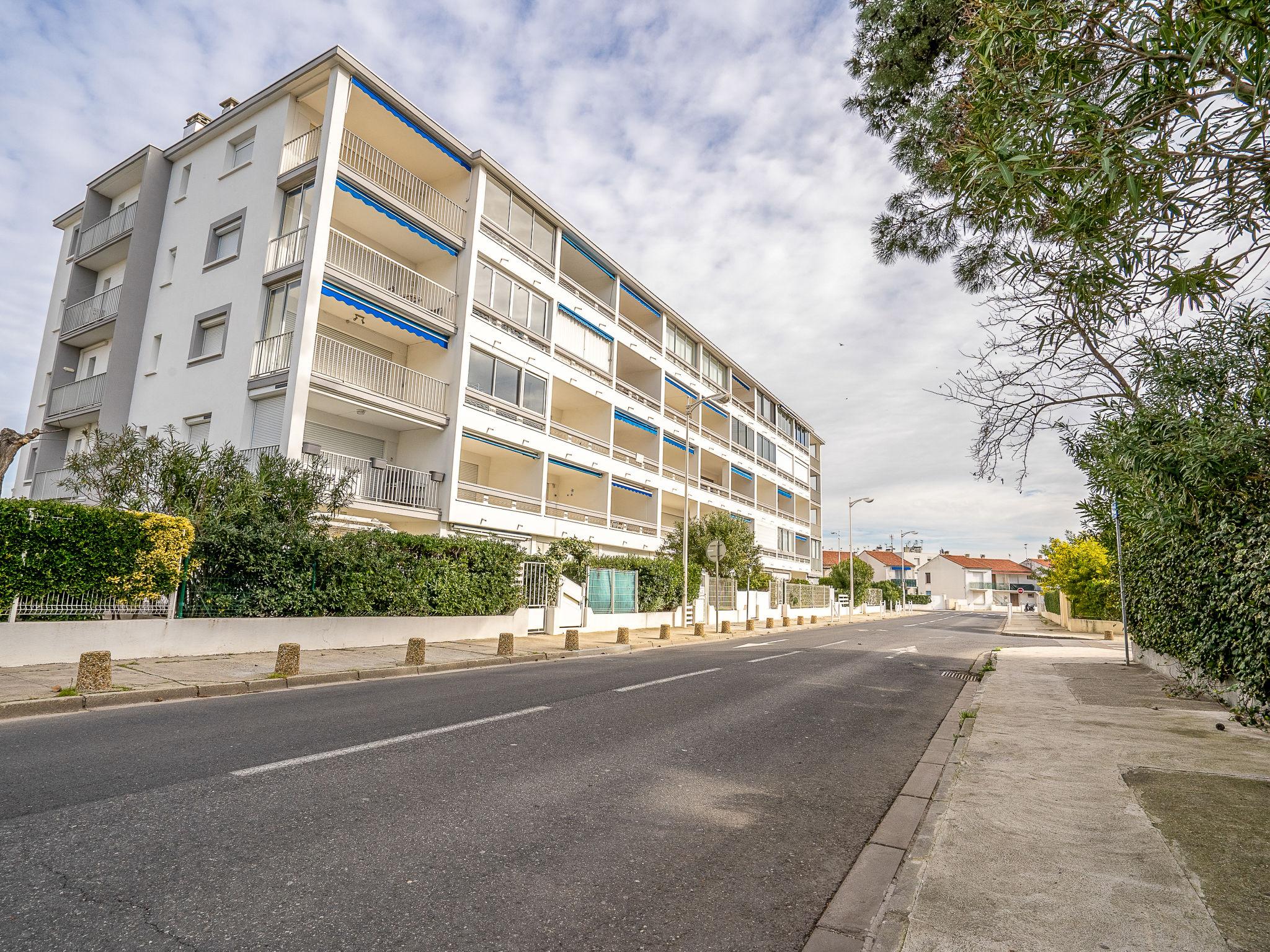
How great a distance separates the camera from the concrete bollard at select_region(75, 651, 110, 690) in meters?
8.61

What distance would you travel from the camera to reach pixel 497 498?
24.0 m

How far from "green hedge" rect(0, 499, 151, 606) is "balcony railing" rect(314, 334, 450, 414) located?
7.60 metres

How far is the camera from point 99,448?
13.6 metres

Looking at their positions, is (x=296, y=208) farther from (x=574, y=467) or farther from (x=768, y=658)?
(x=768, y=658)

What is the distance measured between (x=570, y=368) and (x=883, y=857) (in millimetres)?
24617

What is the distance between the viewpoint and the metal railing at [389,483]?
761 inches

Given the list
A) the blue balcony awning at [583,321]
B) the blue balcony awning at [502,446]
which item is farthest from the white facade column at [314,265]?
the blue balcony awning at [583,321]

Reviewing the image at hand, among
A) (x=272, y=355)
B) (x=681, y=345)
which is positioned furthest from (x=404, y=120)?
(x=681, y=345)

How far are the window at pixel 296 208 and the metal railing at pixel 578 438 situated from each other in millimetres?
10321

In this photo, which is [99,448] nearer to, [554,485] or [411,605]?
[411,605]

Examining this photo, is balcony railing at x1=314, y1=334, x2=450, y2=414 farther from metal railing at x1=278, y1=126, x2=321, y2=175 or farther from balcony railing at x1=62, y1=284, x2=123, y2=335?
balcony railing at x1=62, y1=284, x2=123, y2=335

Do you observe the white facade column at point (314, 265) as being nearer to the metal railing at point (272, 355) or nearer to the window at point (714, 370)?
the metal railing at point (272, 355)

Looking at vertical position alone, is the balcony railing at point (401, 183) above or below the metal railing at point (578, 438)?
above

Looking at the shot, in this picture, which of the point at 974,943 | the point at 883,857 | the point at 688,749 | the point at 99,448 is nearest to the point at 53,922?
the point at 974,943
